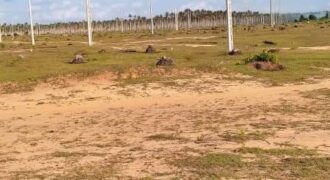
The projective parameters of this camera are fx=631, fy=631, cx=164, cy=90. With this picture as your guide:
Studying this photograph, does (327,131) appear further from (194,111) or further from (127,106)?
(127,106)

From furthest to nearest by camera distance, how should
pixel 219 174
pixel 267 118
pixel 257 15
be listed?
pixel 257 15
pixel 267 118
pixel 219 174

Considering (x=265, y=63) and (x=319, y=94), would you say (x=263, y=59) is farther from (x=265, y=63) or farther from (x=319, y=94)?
(x=319, y=94)

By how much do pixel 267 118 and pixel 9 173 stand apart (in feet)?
Answer: 20.3

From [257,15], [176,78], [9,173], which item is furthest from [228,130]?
[257,15]

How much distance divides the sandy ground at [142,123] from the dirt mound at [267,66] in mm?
2149

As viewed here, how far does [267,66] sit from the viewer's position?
2153 cm

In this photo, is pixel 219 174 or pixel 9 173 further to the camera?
pixel 9 173

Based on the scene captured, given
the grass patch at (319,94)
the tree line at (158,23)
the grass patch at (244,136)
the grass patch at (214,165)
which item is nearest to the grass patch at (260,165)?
the grass patch at (214,165)

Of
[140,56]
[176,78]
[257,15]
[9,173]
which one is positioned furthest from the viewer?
[257,15]

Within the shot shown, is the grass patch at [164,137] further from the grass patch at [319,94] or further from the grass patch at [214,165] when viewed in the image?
the grass patch at [319,94]

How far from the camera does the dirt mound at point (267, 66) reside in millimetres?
21438

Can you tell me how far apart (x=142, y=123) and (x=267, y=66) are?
9.22m

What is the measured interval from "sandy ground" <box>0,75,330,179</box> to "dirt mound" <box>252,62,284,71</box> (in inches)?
84.6

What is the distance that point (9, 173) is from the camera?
9.12 meters
